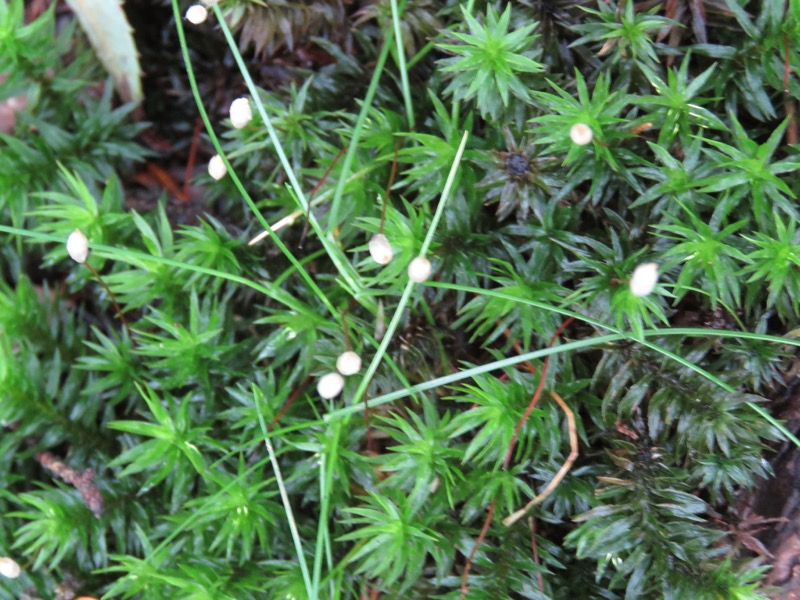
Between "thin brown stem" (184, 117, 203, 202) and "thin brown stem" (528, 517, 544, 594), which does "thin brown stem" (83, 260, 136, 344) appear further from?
"thin brown stem" (528, 517, 544, 594)

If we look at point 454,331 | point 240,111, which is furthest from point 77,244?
point 454,331

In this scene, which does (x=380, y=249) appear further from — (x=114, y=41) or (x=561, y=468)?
(x=114, y=41)

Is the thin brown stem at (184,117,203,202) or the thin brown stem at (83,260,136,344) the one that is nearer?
A: the thin brown stem at (83,260,136,344)

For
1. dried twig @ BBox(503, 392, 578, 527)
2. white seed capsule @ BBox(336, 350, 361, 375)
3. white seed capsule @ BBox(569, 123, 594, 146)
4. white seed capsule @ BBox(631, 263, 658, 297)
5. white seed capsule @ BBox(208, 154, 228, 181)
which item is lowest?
dried twig @ BBox(503, 392, 578, 527)

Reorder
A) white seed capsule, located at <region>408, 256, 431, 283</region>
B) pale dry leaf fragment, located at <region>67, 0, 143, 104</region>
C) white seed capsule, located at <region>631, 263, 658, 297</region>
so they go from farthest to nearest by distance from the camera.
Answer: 1. pale dry leaf fragment, located at <region>67, 0, 143, 104</region>
2. white seed capsule, located at <region>408, 256, 431, 283</region>
3. white seed capsule, located at <region>631, 263, 658, 297</region>

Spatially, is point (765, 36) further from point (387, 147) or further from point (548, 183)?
point (387, 147)

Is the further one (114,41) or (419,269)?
(114,41)

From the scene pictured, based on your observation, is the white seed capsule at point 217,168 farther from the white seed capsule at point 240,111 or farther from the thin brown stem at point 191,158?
the thin brown stem at point 191,158

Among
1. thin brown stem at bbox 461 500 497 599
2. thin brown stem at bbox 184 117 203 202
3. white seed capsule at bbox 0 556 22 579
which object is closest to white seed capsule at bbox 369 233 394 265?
thin brown stem at bbox 461 500 497 599

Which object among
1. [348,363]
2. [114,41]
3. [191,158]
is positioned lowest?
[348,363]

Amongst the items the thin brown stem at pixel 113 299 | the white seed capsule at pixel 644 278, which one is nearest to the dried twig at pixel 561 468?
the white seed capsule at pixel 644 278

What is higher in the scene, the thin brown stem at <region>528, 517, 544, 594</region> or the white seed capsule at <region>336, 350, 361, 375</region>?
the white seed capsule at <region>336, 350, 361, 375</region>
